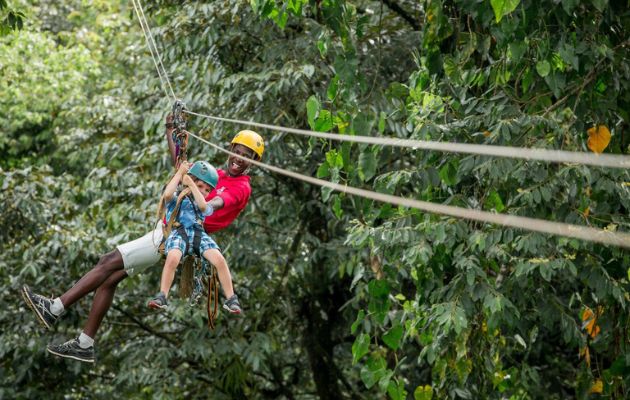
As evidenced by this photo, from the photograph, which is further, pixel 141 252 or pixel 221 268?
pixel 141 252

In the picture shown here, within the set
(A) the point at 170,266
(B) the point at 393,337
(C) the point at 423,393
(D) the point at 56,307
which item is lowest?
(C) the point at 423,393

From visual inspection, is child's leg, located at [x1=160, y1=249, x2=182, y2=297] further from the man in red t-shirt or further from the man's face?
the man's face

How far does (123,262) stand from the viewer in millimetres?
4914

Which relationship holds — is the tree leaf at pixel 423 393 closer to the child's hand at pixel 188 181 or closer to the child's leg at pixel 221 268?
the child's leg at pixel 221 268

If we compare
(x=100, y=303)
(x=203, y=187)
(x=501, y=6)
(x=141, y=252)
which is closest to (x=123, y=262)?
(x=141, y=252)

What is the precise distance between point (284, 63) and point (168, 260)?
3.22 meters

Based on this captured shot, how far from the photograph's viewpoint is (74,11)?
43.6ft

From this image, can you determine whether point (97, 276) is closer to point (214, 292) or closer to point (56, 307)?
point (56, 307)

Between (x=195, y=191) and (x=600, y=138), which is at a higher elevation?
(x=195, y=191)

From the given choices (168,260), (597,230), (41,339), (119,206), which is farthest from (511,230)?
(41,339)

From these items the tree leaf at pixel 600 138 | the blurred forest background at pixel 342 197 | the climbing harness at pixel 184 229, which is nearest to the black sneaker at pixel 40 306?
the climbing harness at pixel 184 229

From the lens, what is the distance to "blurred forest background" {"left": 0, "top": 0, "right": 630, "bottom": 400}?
16.2ft

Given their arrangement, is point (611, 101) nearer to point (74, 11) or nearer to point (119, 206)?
point (119, 206)

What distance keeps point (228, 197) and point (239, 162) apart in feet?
0.75
